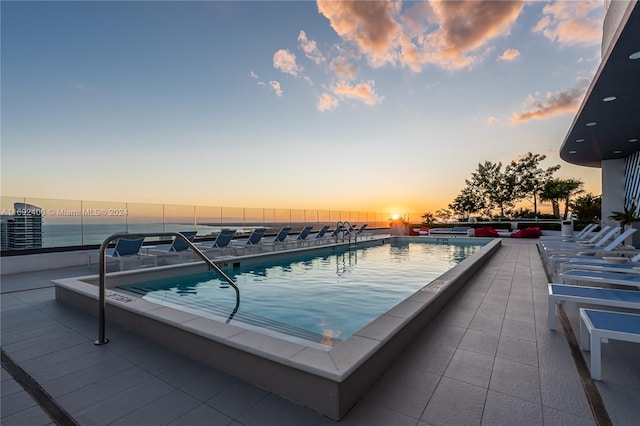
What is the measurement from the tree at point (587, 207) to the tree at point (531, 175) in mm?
2521

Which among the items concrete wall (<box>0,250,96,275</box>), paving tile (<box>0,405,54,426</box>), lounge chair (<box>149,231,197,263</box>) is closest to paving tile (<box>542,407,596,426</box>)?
paving tile (<box>0,405,54,426</box>)

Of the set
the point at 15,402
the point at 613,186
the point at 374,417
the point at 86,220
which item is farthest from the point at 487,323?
the point at 613,186

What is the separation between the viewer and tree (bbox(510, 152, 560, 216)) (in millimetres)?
24609

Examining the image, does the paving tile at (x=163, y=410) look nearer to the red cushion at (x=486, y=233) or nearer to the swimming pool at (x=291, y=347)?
the swimming pool at (x=291, y=347)

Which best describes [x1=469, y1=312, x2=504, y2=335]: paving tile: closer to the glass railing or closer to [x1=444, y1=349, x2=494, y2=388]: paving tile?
[x1=444, y1=349, x2=494, y2=388]: paving tile

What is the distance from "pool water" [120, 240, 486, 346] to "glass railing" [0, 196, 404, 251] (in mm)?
2433

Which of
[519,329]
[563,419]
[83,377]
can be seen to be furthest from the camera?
[519,329]

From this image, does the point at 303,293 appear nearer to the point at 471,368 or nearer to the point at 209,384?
the point at 209,384

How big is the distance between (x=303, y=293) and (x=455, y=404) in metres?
3.17

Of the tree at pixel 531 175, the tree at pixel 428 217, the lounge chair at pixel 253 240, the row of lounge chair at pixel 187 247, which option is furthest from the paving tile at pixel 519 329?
the tree at pixel 531 175

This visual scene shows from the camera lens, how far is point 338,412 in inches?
63.7

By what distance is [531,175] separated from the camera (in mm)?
25156

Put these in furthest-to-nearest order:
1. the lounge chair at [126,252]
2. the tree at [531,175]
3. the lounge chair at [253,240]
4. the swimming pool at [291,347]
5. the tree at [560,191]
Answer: the tree at [531,175] → the tree at [560,191] → the lounge chair at [253,240] → the lounge chair at [126,252] → the swimming pool at [291,347]

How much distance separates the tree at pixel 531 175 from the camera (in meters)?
24.6
